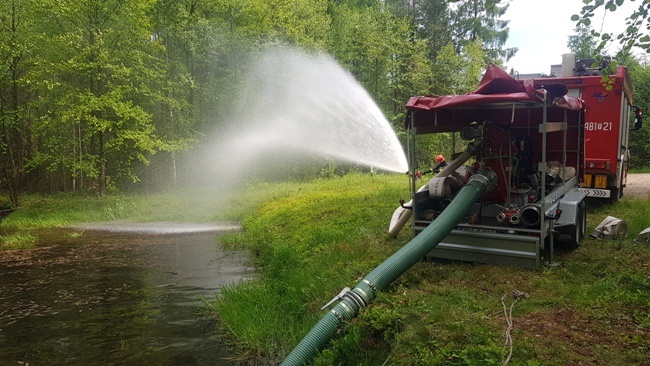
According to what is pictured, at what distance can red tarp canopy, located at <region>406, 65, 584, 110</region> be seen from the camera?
5.64 meters

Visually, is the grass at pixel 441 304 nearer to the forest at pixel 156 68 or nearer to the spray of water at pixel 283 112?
the forest at pixel 156 68

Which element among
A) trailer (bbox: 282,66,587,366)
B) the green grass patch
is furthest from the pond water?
trailer (bbox: 282,66,587,366)

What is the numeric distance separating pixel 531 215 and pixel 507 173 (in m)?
1.04

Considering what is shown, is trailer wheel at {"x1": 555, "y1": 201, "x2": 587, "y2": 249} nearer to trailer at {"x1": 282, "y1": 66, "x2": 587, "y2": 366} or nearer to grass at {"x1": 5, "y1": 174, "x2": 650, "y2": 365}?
trailer at {"x1": 282, "y1": 66, "x2": 587, "y2": 366}

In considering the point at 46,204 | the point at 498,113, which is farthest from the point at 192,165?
the point at 498,113

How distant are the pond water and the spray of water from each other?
1368cm

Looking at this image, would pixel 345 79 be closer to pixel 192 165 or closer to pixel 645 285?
pixel 192 165

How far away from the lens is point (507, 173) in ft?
22.6

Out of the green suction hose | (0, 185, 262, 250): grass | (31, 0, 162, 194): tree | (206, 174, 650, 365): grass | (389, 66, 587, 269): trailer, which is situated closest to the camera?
(206, 174, 650, 365): grass

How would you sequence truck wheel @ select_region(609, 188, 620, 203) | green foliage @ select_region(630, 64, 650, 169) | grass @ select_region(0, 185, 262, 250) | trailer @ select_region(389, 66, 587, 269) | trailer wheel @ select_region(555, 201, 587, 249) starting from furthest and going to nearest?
green foliage @ select_region(630, 64, 650, 169), grass @ select_region(0, 185, 262, 250), truck wheel @ select_region(609, 188, 620, 203), trailer wheel @ select_region(555, 201, 587, 249), trailer @ select_region(389, 66, 587, 269)

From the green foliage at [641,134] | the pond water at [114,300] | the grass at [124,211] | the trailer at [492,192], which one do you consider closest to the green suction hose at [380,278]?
the trailer at [492,192]

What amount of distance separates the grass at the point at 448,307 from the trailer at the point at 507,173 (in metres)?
0.32

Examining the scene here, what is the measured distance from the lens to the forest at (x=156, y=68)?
1841 cm

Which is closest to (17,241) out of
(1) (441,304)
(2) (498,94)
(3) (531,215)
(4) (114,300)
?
(4) (114,300)
